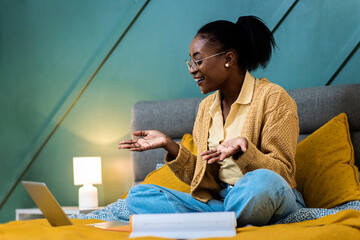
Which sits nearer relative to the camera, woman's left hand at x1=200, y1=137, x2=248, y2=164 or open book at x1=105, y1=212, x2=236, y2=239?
open book at x1=105, y1=212, x2=236, y2=239

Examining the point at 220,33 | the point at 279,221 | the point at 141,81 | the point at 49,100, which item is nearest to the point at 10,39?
the point at 49,100

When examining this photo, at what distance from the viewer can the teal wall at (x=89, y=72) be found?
306 centimetres

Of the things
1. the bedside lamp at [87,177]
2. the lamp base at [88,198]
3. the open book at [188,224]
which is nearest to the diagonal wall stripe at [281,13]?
the bedside lamp at [87,177]

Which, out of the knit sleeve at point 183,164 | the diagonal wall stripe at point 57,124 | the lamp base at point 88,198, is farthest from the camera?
the diagonal wall stripe at point 57,124

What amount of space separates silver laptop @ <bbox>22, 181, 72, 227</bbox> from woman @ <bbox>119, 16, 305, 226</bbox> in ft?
1.19

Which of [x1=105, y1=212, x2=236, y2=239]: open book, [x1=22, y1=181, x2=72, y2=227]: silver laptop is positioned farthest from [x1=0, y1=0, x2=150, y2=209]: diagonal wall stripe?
[x1=105, y1=212, x2=236, y2=239]: open book

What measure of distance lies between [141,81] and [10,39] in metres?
1.16

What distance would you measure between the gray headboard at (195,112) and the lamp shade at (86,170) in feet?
0.93

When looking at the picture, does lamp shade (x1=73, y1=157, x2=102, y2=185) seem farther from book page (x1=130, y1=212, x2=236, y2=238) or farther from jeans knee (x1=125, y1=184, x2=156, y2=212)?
book page (x1=130, y1=212, x2=236, y2=238)

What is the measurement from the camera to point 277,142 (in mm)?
1798

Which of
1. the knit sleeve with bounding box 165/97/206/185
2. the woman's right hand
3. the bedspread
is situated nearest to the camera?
the bedspread

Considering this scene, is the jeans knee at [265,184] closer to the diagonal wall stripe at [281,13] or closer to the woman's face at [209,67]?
the woman's face at [209,67]

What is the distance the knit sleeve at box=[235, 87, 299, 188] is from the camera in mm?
1685

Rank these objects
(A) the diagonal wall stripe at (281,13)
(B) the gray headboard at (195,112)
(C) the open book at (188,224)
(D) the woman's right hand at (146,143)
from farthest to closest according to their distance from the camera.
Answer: (A) the diagonal wall stripe at (281,13) → (B) the gray headboard at (195,112) → (D) the woman's right hand at (146,143) → (C) the open book at (188,224)
